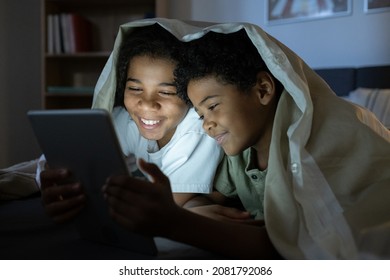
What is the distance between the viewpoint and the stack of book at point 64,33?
329 cm

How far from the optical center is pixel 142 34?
1206 millimetres

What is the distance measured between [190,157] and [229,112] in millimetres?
273

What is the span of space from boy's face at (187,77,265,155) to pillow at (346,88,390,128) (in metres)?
1.36

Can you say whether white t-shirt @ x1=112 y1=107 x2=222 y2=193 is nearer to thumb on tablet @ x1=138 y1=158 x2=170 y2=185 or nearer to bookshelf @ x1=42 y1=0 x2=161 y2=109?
thumb on tablet @ x1=138 y1=158 x2=170 y2=185

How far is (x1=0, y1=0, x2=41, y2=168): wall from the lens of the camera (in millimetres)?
3594

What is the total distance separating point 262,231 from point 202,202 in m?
0.42

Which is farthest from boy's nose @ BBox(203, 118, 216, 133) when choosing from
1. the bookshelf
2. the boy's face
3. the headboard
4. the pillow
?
the bookshelf

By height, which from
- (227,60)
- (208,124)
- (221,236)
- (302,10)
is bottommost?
(221,236)

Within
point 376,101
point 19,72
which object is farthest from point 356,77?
point 19,72

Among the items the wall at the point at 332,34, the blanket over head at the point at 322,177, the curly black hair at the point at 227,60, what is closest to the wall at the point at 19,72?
the wall at the point at 332,34

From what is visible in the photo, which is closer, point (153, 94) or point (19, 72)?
point (153, 94)

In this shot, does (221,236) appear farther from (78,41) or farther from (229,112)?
(78,41)

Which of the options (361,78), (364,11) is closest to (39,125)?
(361,78)

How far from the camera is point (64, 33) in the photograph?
10.8 ft
